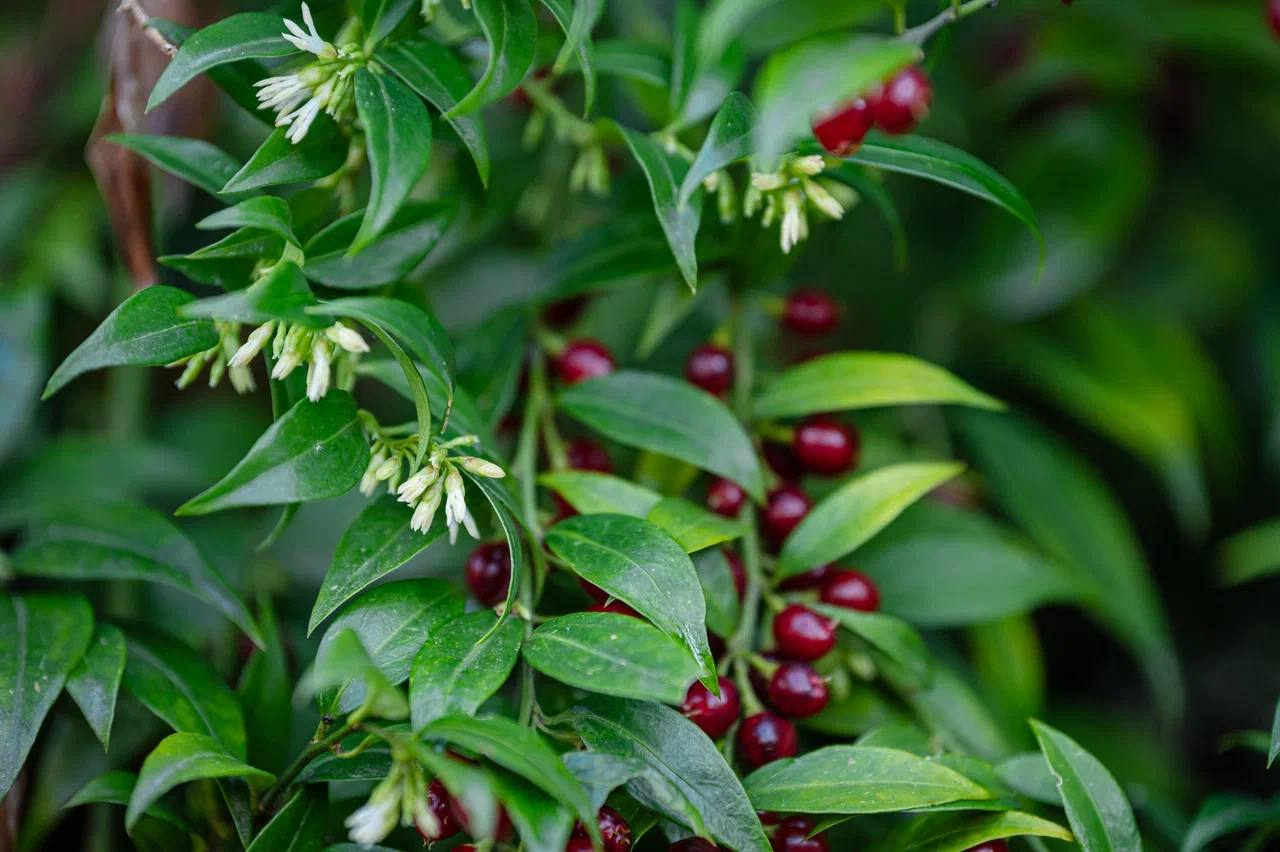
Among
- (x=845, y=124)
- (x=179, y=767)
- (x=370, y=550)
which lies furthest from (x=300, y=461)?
(x=845, y=124)

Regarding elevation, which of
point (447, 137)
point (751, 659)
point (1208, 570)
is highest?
point (447, 137)

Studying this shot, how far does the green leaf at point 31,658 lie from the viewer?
70 cm

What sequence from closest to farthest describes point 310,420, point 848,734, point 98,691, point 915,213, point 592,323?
point 310,420, point 98,691, point 848,734, point 592,323, point 915,213

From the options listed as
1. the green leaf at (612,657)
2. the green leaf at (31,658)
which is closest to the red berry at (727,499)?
the green leaf at (612,657)

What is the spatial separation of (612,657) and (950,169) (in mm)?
383

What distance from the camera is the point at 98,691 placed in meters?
0.75

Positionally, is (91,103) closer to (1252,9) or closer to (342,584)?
(342,584)

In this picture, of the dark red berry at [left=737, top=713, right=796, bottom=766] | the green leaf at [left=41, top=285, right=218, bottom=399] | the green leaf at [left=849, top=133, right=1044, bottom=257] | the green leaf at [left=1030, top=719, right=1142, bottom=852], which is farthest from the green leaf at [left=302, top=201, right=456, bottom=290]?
the green leaf at [left=1030, top=719, right=1142, bottom=852]

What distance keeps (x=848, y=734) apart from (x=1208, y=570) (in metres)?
0.92

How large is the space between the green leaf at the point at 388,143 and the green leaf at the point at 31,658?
402 mm

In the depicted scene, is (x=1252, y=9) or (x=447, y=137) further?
(x=1252, y=9)

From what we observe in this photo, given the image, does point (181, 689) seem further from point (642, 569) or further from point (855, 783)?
point (855, 783)

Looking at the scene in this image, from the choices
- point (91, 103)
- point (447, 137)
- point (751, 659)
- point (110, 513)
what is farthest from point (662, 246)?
point (91, 103)

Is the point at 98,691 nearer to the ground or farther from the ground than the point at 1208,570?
farther from the ground
